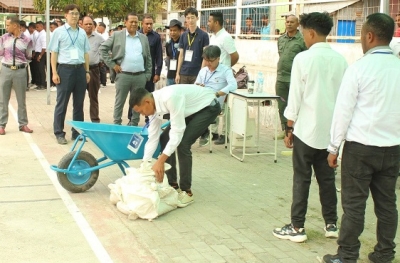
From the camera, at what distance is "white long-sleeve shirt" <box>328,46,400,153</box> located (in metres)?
4.29

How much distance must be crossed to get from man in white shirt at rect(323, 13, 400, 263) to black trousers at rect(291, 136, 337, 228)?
520 mm

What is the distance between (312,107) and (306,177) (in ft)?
2.04

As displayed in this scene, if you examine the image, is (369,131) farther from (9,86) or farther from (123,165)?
(9,86)

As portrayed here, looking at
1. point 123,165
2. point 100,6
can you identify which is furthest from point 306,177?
point 100,6

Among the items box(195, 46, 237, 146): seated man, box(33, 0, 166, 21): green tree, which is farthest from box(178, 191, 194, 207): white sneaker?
box(33, 0, 166, 21): green tree

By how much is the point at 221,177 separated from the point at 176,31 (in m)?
4.15

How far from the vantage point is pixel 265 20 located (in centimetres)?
1253

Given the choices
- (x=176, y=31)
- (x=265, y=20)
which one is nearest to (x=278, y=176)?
(x=176, y=31)

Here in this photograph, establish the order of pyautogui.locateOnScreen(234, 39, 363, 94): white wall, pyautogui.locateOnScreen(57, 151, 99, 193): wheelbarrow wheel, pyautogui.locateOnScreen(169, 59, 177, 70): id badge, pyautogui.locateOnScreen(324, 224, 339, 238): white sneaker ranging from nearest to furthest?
pyautogui.locateOnScreen(324, 224, 339, 238): white sneaker < pyautogui.locateOnScreen(57, 151, 99, 193): wheelbarrow wheel < pyautogui.locateOnScreen(169, 59, 177, 70): id badge < pyautogui.locateOnScreen(234, 39, 363, 94): white wall

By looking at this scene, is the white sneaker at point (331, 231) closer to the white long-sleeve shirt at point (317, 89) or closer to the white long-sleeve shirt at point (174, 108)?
the white long-sleeve shirt at point (317, 89)

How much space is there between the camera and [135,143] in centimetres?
623

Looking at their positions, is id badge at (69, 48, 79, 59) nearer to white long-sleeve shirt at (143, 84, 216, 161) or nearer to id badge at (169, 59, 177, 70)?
id badge at (169, 59, 177, 70)

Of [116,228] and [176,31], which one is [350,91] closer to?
[116,228]

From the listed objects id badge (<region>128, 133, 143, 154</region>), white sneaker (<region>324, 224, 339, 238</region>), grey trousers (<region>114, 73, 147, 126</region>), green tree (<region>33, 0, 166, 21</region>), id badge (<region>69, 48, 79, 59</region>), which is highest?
green tree (<region>33, 0, 166, 21</region>)
